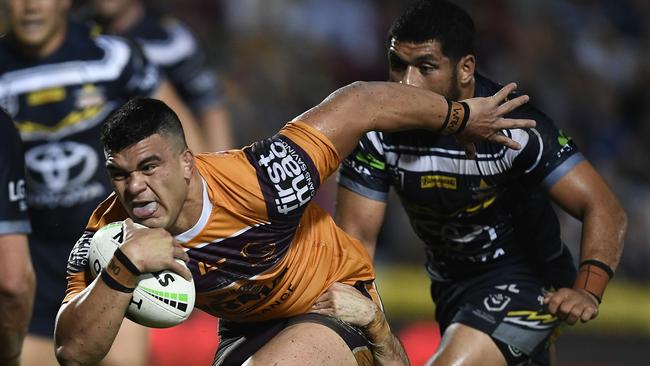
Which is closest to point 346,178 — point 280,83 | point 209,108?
point 209,108

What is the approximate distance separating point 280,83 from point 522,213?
21.6 ft

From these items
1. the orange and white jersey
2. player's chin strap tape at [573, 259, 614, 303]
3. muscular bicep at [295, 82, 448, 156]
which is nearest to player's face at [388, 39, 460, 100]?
muscular bicep at [295, 82, 448, 156]

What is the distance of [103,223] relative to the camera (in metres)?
4.81

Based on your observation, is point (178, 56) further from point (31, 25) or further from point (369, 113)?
point (369, 113)

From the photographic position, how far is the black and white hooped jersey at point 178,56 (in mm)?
8695

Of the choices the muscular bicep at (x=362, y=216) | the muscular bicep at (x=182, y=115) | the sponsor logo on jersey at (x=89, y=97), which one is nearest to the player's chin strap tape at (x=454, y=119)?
the muscular bicep at (x=362, y=216)

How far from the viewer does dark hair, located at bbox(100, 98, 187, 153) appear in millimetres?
4531

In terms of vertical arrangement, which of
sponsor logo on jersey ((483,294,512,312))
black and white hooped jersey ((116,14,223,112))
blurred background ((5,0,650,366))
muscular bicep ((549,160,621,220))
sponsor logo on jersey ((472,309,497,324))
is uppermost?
muscular bicep ((549,160,621,220))

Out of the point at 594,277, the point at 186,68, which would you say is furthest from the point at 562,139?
the point at 186,68

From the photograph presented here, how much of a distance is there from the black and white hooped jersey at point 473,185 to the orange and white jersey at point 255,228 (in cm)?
68

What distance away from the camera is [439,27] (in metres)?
5.49

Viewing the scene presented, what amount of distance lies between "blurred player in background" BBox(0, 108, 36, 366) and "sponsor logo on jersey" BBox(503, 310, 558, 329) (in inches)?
91.9

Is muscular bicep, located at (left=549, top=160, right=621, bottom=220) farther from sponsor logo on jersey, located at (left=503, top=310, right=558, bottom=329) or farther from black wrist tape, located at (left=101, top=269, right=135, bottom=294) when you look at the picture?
black wrist tape, located at (left=101, top=269, right=135, bottom=294)

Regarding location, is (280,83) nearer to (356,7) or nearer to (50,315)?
(356,7)
